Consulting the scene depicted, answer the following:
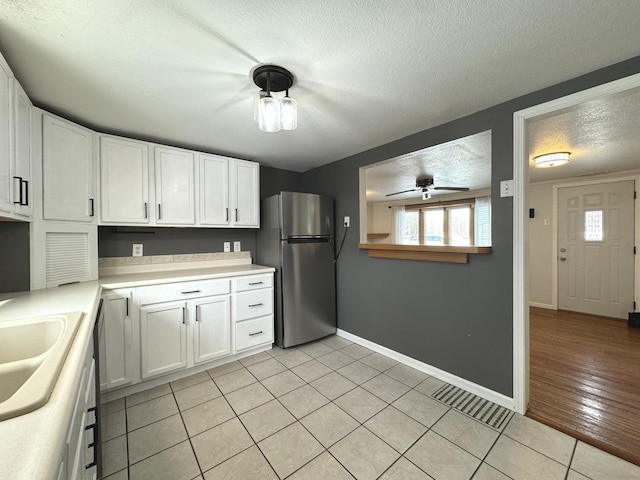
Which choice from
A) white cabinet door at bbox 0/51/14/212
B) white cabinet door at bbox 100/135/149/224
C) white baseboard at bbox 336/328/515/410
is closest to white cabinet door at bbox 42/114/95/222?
white cabinet door at bbox 100/135/149/224

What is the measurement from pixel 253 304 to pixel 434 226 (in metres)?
4.99

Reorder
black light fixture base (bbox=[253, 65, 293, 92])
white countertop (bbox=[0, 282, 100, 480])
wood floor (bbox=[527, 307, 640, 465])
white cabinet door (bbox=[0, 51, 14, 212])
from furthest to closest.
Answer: wood floor (bbox=[527, 307, 640, 465]) → black light fixture base (bbox=[253, 65, 293, 92]) → white cabinet door (bbox=[0, 51, 14, 212]) → white countertop (bbox=[0, 282, 100, 480])

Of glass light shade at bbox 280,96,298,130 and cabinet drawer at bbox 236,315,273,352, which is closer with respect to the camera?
glass light shade at bbox 280,96,298,130

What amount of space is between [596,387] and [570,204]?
3.22 meters

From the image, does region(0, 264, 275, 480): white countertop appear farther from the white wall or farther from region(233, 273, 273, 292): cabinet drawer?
the white wall

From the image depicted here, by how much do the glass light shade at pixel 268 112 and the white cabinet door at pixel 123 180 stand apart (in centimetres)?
148

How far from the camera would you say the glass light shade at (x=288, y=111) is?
1479 mm

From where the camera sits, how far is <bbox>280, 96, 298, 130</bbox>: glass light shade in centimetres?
148

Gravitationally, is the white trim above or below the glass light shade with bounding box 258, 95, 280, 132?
below

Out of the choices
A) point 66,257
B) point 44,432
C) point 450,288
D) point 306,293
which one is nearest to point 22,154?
point 66,257

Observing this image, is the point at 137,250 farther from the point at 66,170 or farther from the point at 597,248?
the point at 597,248

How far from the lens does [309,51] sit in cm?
132

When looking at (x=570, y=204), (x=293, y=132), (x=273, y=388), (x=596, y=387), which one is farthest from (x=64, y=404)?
(x=570, y=204)

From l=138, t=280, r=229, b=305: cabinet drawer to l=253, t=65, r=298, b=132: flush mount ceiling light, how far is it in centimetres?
150
